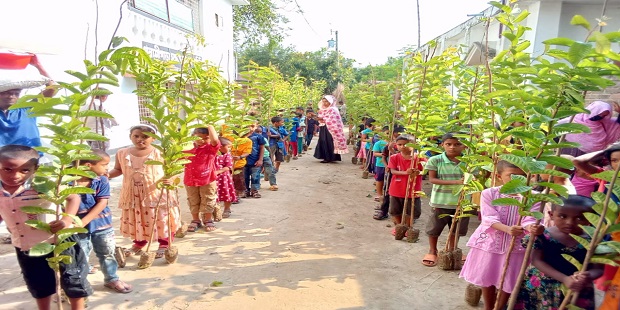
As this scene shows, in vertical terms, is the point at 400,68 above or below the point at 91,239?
above

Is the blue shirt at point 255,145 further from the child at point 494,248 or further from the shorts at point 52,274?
the child at point 494,248

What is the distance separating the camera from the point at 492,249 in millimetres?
2855

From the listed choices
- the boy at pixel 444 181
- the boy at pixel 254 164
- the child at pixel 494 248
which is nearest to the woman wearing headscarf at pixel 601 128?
the boy at pixel 444 181

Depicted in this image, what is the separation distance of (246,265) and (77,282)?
1.71 m

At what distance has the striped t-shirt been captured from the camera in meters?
4.08

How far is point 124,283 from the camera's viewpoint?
3.54m

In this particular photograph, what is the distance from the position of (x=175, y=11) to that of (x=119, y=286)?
Answer: 400 inches

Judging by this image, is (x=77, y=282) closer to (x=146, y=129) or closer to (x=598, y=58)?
(x=146, y=129)

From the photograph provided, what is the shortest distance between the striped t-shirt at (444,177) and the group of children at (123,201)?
2615 mm

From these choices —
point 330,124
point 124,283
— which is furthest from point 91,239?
point 330,124

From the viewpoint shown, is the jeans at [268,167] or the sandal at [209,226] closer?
the sandal at [209,226]

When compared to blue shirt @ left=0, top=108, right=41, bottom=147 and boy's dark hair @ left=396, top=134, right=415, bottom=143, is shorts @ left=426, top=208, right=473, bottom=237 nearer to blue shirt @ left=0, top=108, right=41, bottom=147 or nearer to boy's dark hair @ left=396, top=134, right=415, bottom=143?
boy's dark hair @ left=396, top=134, right=415, bottom=143

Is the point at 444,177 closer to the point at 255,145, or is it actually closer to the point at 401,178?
the point at 401,178

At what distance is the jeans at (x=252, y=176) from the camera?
7195 mm
